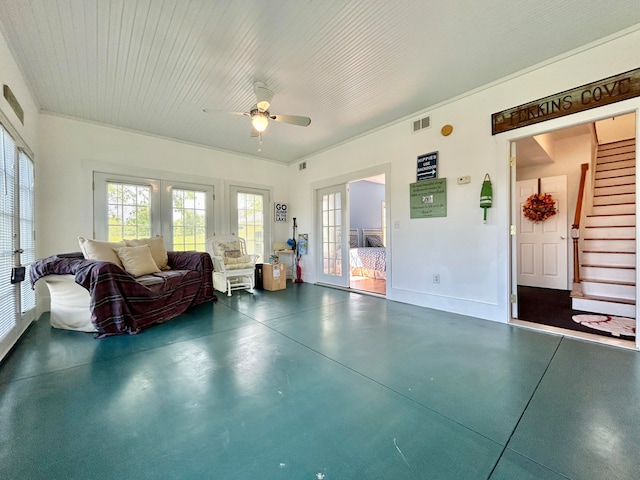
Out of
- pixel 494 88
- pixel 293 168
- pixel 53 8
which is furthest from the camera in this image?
pixel 293 168

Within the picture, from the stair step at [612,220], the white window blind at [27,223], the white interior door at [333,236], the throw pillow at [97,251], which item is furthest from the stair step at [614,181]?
the white window blind at [27,223]

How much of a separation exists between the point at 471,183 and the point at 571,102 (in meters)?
1.11

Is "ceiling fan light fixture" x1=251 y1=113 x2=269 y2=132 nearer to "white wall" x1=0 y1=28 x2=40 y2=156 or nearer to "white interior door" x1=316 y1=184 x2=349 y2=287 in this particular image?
"white wall" x1=0 y1=28 x2=40 y2=156

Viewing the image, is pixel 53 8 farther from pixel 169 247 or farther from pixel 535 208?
pixel 535 208

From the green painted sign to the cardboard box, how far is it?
102 inches

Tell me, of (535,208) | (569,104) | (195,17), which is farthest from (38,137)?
(535,208)

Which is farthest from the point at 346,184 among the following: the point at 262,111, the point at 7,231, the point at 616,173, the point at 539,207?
the point at 616,173

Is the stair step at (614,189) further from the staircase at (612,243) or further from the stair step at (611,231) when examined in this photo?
the stair step at (611,231)

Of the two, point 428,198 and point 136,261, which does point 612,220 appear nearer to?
point 428,198

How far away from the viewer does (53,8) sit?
2061mm

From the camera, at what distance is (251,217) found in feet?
19.0

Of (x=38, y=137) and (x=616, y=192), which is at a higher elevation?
(x=38, y=137)

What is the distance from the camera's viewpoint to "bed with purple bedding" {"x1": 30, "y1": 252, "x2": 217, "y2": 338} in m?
2.65

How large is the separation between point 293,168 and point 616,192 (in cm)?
573
